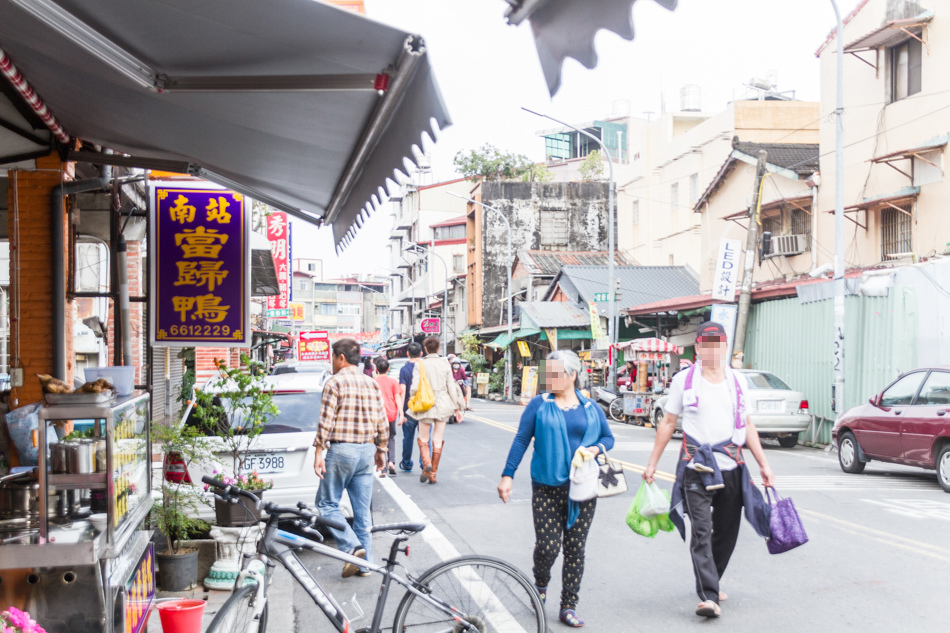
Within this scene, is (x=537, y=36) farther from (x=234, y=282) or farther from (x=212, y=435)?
(x=212, y=435)

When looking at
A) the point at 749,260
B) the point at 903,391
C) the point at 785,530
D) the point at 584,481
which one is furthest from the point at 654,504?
the point at 749,260

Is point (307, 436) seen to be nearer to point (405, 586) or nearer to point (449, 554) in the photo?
point (449, 554)

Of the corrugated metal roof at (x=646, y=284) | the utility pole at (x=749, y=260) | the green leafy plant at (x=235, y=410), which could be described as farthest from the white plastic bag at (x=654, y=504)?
the corrugated metal roof at (x=646, y=284)

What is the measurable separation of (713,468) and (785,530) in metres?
0.65

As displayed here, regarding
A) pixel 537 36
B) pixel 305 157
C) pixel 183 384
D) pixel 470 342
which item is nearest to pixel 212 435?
pixel 305 157

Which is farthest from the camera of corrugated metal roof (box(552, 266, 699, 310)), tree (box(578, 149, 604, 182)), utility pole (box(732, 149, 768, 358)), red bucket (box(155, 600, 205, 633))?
tree (box(578, 149, 604, 182))

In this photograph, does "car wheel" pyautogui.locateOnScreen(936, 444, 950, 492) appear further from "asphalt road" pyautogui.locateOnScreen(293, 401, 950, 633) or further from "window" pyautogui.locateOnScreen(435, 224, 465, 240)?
"window" pyautogui.locateOnScreen(435, 224, 465, 240)

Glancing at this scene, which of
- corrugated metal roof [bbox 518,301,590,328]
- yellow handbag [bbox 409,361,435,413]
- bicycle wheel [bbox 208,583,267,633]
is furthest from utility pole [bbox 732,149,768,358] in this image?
bicycle wheel [bbox 208,583,267,633]

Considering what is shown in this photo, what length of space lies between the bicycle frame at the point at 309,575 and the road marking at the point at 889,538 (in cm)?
506

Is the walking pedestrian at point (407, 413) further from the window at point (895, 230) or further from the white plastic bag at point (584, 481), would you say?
the window at point (895, 230)

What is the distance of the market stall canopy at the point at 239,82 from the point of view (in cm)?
337

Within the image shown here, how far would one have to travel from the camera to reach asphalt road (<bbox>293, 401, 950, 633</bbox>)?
573 cm

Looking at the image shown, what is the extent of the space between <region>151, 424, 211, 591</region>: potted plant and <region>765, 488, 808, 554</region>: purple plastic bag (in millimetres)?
4055

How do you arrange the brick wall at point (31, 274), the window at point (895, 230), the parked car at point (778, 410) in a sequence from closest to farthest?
the brick wall at point (31, 274)
the parked car at point (778, 410)
the window at point (895, 230)
